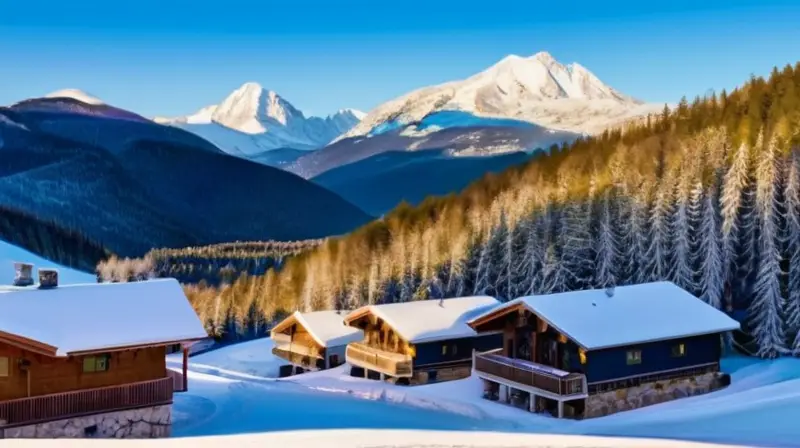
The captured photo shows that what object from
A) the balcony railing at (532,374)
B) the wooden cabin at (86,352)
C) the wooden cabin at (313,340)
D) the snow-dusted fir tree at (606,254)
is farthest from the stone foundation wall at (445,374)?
the wooden cabin at (86,352)

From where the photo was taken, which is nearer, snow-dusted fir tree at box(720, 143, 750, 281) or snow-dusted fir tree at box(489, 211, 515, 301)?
snow-dusted fir tree at box(720, 143, 750, 281)

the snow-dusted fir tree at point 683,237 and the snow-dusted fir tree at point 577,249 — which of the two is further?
the snow-dusted fir tree at point 577,249

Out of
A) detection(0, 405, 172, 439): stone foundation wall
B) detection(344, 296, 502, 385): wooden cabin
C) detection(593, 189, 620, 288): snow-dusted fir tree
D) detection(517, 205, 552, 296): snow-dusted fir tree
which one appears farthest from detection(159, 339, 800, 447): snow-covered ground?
detection(517, 205, 552, 296): snow-dusted fir tree

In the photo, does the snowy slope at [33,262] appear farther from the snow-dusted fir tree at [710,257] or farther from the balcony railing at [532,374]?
the balcony railing at [532,374]

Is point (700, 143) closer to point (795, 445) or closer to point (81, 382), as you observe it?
point (795, 445)

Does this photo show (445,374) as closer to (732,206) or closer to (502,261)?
(732,206)

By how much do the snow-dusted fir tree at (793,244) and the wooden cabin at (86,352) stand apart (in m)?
30.6

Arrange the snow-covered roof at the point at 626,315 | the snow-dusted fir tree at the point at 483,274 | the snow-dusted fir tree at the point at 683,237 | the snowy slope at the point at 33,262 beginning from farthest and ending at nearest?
1. the snowy slope at the point at 33,262
2. the snow-dusted fir tree at the point at 483,274
3. the snow-dusted fir tree at the point at 683,237
4. the snow-covered roof at the point at 626,315

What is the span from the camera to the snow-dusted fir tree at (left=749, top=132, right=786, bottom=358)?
138 feet

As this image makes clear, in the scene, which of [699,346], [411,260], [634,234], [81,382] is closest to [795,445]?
[699,346]

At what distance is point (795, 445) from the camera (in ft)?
69.1

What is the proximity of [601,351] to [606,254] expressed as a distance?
23.4 m

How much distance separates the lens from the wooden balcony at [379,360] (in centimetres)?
4125

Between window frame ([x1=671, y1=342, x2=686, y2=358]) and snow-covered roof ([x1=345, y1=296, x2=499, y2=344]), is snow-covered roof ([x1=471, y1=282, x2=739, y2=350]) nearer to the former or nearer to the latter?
window frame ([x1=671, y1=342, x2=686, y2=358])
